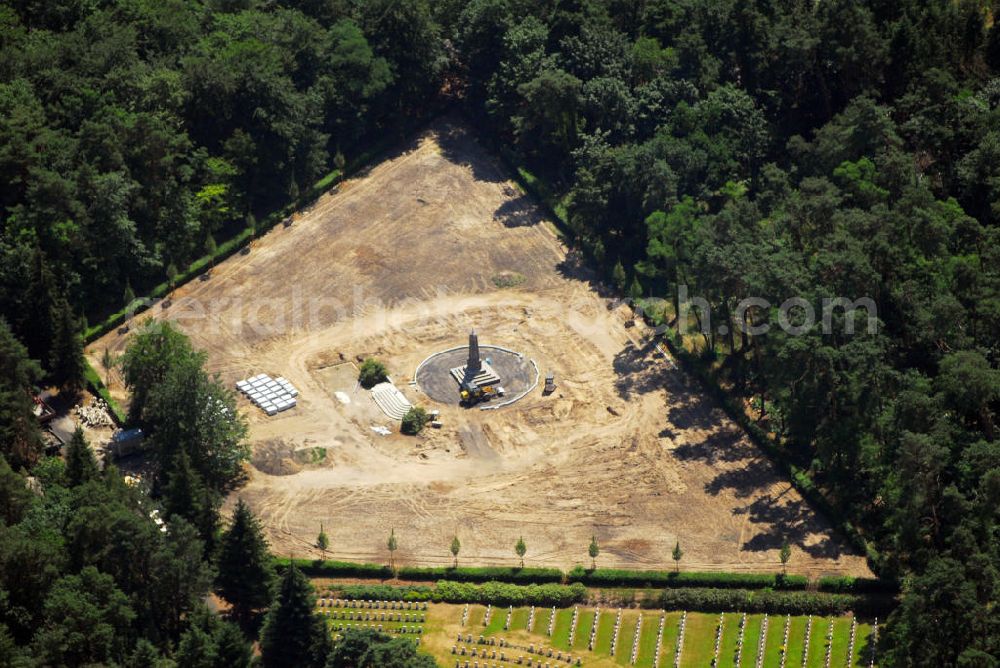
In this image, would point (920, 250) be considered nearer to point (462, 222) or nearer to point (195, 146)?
point (462, 222)

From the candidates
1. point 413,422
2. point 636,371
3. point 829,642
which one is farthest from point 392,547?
point 829,642

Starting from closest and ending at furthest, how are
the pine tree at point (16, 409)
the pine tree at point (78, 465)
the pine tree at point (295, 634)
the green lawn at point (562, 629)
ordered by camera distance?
the pine tree at point (295, 634) < the green lawn at point (562, 629) < the pine tree at point (78, 465) < the pine tree at point (16, 409)

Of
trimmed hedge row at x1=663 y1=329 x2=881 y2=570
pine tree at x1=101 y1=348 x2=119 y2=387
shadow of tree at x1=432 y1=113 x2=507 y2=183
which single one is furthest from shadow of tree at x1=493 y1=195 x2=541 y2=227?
pine tree at x1=101 y1=348 x2=119 y2=387

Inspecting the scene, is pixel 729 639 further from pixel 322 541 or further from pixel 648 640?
pixel 322 541

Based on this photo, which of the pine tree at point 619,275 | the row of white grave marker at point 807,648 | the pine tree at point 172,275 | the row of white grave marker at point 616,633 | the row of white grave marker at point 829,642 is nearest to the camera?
the row of white grave marker at point 807,648

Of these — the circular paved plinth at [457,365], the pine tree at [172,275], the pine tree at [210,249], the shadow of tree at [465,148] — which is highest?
the shadow of tree at [465,148]

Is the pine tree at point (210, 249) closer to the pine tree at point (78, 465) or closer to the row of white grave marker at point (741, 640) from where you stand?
the pine tree at point (78, 465)

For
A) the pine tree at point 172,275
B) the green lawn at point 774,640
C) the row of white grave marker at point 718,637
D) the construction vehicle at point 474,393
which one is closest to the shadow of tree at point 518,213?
the construction vehicle at point 474,393
